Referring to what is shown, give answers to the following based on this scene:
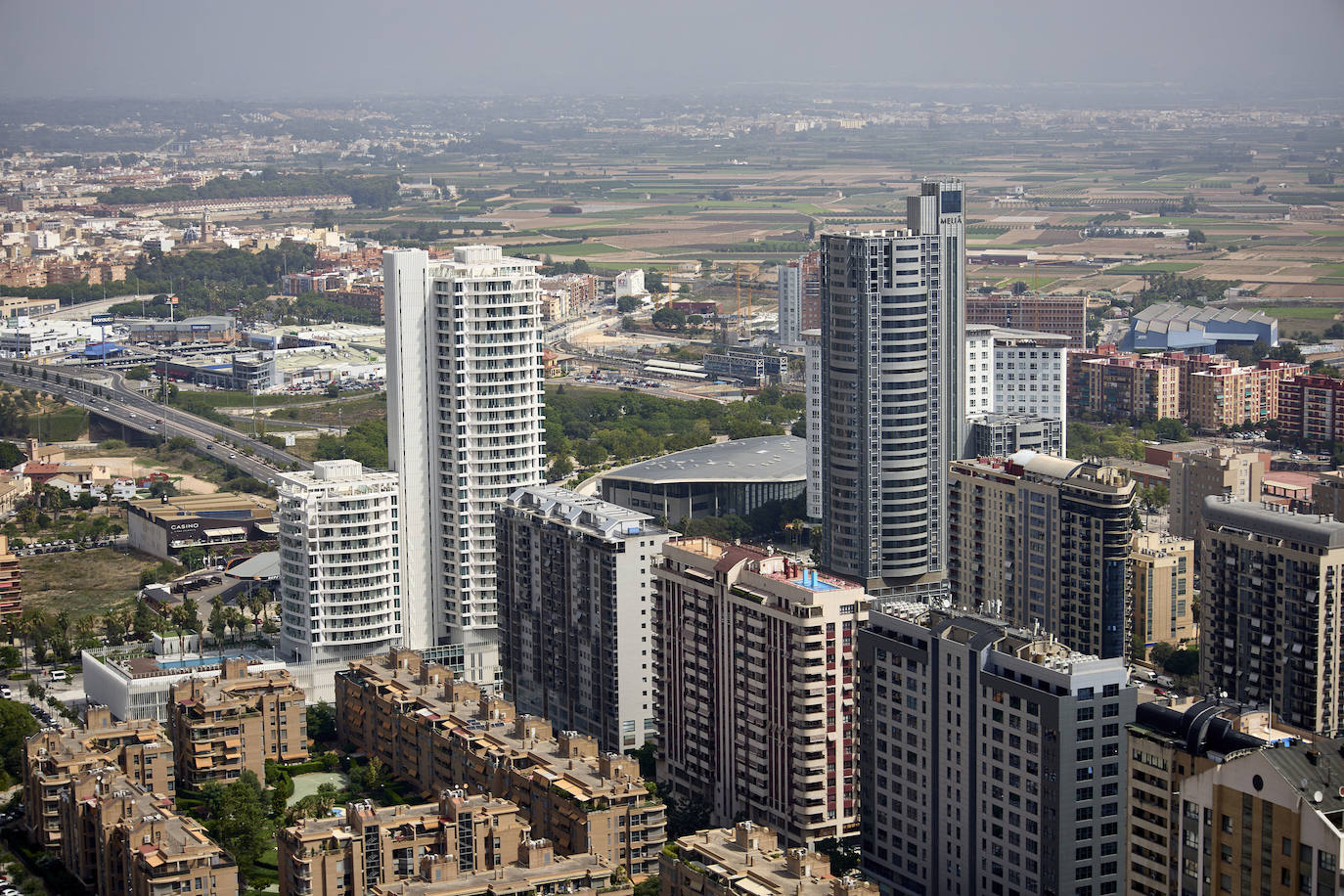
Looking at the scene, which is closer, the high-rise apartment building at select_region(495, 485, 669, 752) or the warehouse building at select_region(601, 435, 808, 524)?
the high-rise apartment building at select_region(495, 485, 669, 752)

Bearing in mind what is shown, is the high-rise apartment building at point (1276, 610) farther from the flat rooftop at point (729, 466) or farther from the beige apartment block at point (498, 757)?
the flat rooftop at point (729, 466)

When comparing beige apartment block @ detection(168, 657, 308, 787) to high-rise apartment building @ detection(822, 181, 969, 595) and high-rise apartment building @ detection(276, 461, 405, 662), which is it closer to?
high-rise apartment building @ detection(276, 461, 405, 662)

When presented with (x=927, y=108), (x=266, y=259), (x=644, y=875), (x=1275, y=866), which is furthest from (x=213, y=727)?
(x=927, y=108)

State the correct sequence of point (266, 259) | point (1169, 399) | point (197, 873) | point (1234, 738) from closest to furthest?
point (1234, 738) < point (197, 873) < point (1169, 399) < point (266, 259)

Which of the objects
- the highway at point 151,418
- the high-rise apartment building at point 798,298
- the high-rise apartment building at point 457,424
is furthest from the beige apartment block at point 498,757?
the high-rise apartment building at point 798,298

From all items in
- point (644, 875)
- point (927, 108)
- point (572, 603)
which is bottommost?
point (644, 875)

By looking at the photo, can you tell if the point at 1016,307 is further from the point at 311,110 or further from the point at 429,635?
the point at 311,110

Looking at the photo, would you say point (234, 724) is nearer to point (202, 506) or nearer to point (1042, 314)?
point (202, 506)

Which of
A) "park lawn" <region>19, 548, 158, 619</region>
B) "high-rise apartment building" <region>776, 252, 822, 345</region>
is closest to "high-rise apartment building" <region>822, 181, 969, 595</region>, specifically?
"park lawn" <region>19, 548, 158, 619</region>
